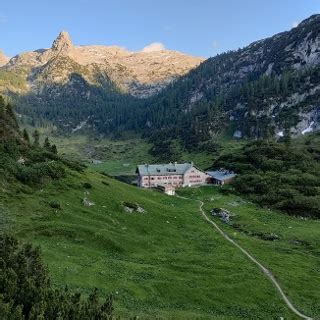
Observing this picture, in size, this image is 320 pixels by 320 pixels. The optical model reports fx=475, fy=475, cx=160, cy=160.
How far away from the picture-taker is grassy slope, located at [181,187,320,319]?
227ft

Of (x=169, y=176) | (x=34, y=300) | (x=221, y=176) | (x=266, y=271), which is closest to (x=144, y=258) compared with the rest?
(x=266, y=271)

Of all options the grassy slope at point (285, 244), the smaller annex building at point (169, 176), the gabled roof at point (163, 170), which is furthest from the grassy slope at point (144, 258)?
the gabled roof at point (163, 170)

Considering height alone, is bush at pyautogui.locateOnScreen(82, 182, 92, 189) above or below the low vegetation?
above

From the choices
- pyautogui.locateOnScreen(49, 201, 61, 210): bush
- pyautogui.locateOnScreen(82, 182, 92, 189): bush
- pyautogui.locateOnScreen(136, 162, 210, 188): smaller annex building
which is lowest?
pyautogui.locateOnScreen(49, 201, 61, 210): bush

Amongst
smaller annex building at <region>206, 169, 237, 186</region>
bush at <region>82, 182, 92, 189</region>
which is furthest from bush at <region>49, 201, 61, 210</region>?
smaller annex building at <region>206, 169, 237, 186</region>

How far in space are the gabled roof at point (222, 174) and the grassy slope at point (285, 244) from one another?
78.5 feet

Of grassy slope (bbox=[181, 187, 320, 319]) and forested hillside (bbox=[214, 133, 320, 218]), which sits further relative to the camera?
forested hillside (bbox=[214, 133, 320, 218])

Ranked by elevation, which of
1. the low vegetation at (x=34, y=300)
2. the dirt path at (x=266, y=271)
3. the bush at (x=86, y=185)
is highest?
the bush at (x=86, y=185)

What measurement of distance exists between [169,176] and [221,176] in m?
19.4

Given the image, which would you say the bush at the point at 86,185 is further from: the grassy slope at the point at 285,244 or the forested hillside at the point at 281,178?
the forested hillside at the point at 281,178

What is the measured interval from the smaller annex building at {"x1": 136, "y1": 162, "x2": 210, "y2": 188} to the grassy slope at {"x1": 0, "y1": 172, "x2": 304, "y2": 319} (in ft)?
218

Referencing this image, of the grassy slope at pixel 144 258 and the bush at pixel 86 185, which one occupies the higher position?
the bush at pixel 86 185

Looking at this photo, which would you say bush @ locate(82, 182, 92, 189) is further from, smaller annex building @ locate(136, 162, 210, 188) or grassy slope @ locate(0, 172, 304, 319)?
smaller annex building @ locate(136, 162, 210, 188)

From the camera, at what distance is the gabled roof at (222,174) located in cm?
17362
